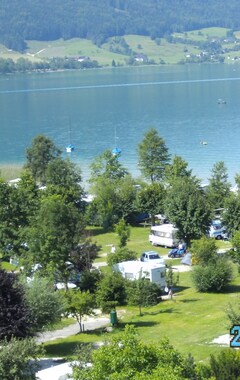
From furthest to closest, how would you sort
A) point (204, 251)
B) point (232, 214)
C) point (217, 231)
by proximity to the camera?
point (217, 231)
point (232, 214)
point (204, 251)

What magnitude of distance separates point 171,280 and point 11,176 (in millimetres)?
39639

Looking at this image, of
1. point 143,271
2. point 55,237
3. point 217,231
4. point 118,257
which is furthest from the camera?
point 217,231

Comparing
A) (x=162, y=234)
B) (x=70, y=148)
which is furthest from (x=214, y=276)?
(x=70, y=148)

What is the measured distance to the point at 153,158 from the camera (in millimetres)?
54406

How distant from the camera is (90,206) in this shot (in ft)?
149

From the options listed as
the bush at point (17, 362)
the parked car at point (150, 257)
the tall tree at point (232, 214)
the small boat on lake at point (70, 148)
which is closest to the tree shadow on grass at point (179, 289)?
the parked car at point (150, 257)

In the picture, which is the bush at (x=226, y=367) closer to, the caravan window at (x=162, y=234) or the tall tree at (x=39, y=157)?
the caravan window at (x=162, y=234)

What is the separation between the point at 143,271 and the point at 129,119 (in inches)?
3448

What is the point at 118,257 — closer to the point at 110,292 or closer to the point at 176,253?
the point at 176,253

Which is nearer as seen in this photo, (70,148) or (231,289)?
(231,289)

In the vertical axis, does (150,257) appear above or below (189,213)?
below

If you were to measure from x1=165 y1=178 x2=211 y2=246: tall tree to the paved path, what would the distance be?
A: 38.0ft

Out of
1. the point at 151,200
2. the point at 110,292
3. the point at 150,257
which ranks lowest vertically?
the point at 150,257

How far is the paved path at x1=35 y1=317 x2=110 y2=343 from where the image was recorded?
25453 mm
